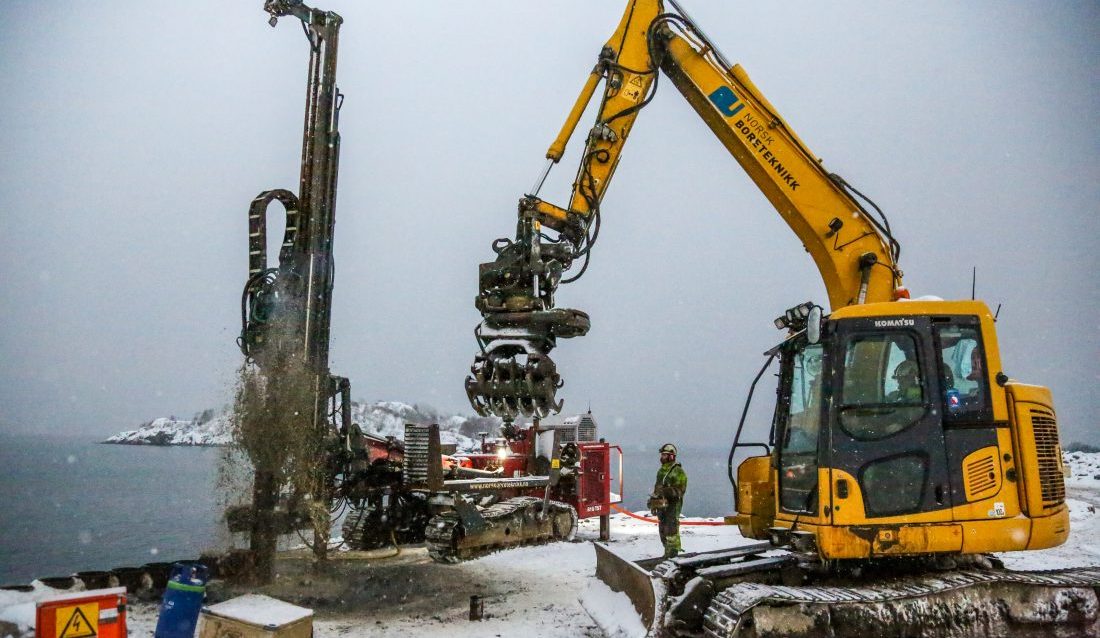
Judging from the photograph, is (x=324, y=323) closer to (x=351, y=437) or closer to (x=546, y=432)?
(x=351, y=437)

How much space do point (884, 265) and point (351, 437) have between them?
6.13 m

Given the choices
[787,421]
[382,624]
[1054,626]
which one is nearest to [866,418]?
[787,421]

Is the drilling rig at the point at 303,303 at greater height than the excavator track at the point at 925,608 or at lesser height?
greater

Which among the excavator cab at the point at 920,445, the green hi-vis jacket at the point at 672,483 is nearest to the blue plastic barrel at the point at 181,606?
the excavator cab at the point at 920,445

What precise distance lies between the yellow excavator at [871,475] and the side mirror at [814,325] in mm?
14

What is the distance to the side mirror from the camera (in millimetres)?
4754

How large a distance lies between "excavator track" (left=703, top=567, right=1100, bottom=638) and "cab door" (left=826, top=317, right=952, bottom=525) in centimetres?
48

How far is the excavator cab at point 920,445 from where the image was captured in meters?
4.65

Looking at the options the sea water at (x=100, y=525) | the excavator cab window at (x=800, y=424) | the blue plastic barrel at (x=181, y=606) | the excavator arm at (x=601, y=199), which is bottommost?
the sea water at (x=100, y=525)

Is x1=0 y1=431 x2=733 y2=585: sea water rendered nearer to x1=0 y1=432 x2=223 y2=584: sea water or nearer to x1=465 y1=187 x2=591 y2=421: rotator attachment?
x1=0 y1=432 x2=223 y2=584: sea water

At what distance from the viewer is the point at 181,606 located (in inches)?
197

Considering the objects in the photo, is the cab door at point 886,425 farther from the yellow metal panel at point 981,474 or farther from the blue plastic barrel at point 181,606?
the blue plastic barrel at point 181,606

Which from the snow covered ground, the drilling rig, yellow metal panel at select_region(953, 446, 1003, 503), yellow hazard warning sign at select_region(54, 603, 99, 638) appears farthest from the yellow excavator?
the drilling rig

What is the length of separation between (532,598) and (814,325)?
14.2 ft
